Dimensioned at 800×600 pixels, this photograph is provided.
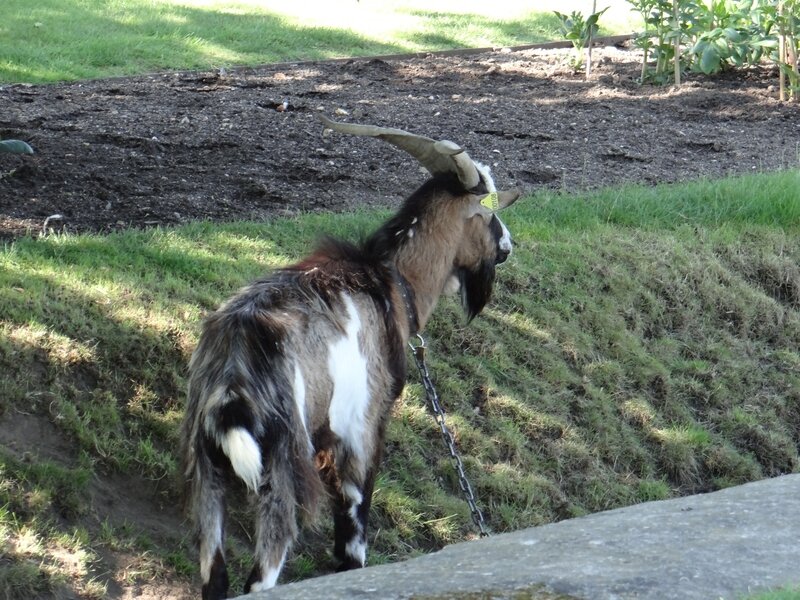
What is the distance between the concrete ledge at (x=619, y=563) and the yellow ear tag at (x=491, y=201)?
1784mm

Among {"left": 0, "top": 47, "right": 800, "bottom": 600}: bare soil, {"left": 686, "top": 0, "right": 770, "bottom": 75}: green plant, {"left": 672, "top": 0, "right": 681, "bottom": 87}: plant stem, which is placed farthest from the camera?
{"left": 686, "top": 0, "right": 770, "bottom": 75}: green plant

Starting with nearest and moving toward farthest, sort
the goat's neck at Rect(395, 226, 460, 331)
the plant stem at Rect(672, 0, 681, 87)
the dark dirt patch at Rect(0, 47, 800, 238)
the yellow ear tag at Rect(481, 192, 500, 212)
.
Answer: the goat's neck at Rect(395, 226, 460, 331) < the yellow ear tag at Rect(481, 192, 500, 212) < the dark dirt patch at Rect(0, 47, 800, 238) < the plant stem at Rect(672, 0, 681, 87)

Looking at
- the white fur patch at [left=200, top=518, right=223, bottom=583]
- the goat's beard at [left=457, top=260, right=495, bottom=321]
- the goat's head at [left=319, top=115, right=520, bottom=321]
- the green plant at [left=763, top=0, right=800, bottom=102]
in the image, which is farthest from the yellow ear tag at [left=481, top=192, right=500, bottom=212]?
the green plant at [left=763, top=0, right=800, bottom=102]

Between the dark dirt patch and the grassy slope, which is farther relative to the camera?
the dark dirt patch

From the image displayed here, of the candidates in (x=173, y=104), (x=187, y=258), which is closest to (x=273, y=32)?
(x=173, y=104)

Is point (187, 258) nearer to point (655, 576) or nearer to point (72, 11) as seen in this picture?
point (655, 576)

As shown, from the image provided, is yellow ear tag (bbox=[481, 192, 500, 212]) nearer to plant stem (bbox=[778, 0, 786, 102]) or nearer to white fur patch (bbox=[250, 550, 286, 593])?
white fur patch (bbox=[250, 550, 286, 593])

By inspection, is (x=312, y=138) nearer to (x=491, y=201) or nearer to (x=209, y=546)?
(x=491, y=201)

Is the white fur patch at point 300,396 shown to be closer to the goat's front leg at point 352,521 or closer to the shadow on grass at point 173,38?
the goat's front leg at point 352,521

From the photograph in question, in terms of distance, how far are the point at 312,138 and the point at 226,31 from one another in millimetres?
5520

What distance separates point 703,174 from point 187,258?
5.44m

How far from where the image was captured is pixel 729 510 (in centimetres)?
456

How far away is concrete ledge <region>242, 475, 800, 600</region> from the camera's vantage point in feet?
11.7

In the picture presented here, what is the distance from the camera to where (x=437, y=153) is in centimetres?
575
